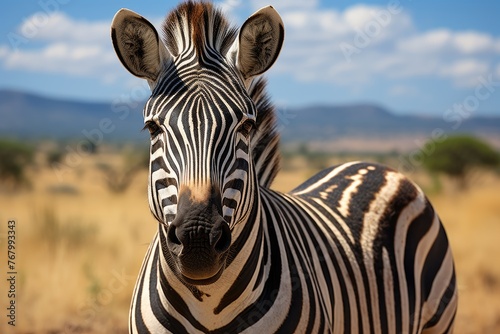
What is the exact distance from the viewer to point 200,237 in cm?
241

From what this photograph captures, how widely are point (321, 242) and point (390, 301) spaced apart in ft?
2.33

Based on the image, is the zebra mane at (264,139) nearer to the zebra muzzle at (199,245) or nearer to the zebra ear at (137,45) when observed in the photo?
the zebra ear at (137,45)

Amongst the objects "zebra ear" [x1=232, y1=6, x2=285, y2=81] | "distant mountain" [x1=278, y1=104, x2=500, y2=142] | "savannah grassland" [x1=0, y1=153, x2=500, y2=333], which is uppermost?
"distant mountain" [x1=278, y1=104, x2=500, y2=142]

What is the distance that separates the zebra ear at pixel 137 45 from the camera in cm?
296

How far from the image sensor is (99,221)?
1557 centimetres

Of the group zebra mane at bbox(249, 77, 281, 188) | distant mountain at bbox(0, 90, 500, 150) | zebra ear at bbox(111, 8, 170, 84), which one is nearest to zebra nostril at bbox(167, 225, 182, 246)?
zebra ear at bbox(111, 8, 170, 84)

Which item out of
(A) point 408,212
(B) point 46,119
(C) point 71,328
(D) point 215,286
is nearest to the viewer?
(D) point 215,286

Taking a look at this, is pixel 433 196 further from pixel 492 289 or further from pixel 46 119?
pixel 46 119

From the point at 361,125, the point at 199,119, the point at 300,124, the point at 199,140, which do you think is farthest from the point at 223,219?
the point at 361,125

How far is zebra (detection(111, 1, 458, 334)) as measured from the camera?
2.56 m

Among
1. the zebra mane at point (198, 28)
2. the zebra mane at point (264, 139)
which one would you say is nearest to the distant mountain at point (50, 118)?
the zebra mane at point (264, 139)

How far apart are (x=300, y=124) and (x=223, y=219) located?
156241 mm

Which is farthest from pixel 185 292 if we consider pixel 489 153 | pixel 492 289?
pixel 489 153

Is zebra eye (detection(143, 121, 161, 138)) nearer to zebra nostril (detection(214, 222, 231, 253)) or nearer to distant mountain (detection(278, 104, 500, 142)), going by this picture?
zebra nostril (detection(214, 222, 231, 253))
